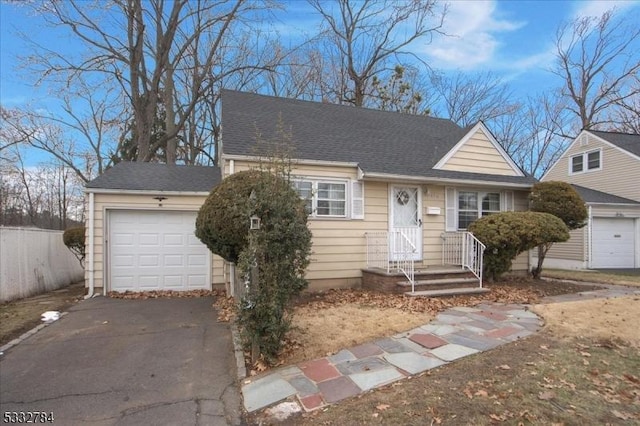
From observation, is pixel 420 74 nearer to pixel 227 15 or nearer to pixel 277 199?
pixel 227 15

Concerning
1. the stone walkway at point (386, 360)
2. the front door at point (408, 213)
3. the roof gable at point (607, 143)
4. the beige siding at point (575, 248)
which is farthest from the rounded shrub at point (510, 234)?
the roof gable at point (607, 143)

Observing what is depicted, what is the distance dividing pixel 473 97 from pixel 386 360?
2449cm

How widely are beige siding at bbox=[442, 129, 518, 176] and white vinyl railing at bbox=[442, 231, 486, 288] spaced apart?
76.8 inches

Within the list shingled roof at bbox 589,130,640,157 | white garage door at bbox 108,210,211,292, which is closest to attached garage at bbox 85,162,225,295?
white garage door at bbox 108,210,211,292

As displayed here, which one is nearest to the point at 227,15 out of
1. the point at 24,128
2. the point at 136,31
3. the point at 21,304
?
the point at 136,31

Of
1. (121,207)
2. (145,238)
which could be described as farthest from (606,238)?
(121,207)

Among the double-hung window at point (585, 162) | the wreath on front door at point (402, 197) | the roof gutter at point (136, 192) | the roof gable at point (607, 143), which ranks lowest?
the wreath on front door at point (402, 197)

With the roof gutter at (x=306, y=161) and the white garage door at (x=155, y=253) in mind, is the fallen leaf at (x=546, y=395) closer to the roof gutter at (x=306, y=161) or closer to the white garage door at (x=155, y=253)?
the roof gutter at (x=306, y=161)

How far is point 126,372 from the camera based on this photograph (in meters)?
4.58

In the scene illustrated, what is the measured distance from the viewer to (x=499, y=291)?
8.62m

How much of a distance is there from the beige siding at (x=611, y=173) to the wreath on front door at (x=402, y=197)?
13.4 metres

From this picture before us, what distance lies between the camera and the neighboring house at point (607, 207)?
51.2 ft

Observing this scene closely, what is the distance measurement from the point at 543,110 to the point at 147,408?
31831 millimetres

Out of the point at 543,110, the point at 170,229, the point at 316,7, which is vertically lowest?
the point at 170,229
